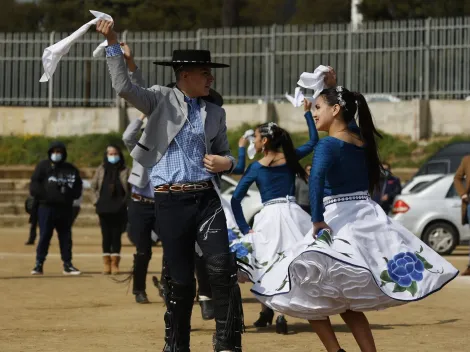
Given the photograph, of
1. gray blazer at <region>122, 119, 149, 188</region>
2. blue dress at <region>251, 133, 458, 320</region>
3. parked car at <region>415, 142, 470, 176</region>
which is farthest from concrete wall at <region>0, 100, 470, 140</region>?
blue dress at <region>251, 133, 458, 320</region>

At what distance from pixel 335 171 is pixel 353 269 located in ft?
2.46

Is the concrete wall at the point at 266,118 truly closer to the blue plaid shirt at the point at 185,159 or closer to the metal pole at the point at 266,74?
the metal pole at the point at 266,74

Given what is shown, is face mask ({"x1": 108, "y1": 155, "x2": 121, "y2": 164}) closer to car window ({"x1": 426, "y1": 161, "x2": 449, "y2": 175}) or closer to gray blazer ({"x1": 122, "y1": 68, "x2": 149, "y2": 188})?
gray blazer ({"x1": 122, "y1": 68, "x2": 149, "y2": 188})

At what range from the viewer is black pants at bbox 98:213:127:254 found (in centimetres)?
1722

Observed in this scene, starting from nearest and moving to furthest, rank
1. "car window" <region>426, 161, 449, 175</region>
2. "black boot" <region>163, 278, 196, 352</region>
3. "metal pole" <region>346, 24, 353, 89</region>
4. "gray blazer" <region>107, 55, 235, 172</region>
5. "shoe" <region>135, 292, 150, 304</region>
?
"gray blazer" <region>107, 55, 235, 172</region> → "black boot" <region>163, 278, 196, 352</region> → "shoe" <region>135, 292, 150, 304</region> → "car window" <region>426, 161, 449, 175</region> → "metal pole" <region>346, 24, 353, 89</region>

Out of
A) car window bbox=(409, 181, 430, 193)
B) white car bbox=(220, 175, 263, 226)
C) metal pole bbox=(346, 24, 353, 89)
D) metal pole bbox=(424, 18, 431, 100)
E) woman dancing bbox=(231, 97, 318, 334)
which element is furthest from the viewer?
metal pole bbox=(346, 24, 353, 89)

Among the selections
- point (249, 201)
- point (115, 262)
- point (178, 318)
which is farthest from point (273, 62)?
point (178, 318)

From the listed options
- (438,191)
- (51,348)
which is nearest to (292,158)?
(51,348)

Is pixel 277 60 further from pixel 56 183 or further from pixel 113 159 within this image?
pixel 56 183

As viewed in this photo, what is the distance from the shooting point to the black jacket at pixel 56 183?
17.1 metres

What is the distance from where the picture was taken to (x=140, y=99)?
8.30 metres

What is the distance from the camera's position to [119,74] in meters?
8.06

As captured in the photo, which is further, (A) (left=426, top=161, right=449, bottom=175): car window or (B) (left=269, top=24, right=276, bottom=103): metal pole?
(B) (left=269, top=24, right=276, bottom=103): metal pole

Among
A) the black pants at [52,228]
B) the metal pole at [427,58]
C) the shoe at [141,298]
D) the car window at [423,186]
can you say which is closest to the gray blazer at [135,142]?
the shoe at [141,298]
